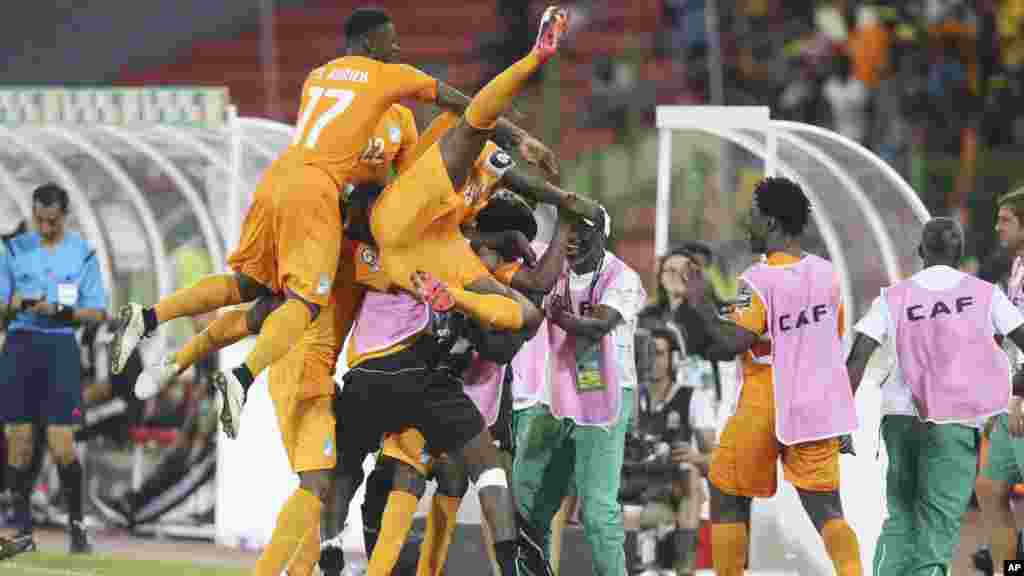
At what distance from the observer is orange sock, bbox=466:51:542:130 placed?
9.20 meters

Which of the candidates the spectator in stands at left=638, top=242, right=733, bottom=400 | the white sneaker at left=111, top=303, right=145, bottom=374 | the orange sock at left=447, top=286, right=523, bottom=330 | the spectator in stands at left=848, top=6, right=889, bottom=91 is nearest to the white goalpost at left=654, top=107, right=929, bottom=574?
the spectator in stands at left=638, top=242, right=733, bottom=400

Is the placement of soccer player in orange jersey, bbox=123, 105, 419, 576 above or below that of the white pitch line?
above

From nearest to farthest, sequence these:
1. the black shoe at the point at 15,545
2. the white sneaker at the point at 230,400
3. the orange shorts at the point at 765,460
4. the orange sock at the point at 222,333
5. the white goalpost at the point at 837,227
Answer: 1. the white sneaker at the point at 230,400
2. the orange shorts at the point at 765,460
3. the orange sock at the point at 222,333
4. the white goalpost at the point at 837,227
5. the black shoe at the point at 15,545

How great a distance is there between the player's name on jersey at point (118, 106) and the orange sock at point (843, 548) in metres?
6.38

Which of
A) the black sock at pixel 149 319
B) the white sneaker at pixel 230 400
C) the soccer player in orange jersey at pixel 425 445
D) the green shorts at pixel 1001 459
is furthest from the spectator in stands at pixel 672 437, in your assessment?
the white sneaker at pixel 230 400

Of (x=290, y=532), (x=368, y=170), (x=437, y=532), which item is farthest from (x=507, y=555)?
(x=368, y=170)

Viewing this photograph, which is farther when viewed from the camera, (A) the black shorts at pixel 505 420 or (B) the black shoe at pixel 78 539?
(B) the black shoe at pixel 78 539

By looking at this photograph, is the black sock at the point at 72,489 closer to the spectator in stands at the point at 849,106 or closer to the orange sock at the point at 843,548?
the orange sock at the point at 843,548

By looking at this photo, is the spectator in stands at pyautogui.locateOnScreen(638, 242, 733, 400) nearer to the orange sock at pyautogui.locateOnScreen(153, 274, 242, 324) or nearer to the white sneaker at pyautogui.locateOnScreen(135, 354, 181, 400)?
the orange sock at pyautogui.locateOnScreen(153, 274, 242, 324)

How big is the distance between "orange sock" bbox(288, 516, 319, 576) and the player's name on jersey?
534 cm

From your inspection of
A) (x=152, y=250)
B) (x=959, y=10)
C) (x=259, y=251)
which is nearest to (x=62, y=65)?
(x=152, y=250)

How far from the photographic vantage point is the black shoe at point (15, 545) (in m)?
12.9

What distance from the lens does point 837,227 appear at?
13.2m

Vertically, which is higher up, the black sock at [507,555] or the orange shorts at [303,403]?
the orange shorts at [303,403]
